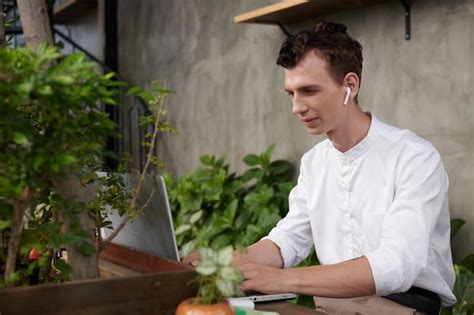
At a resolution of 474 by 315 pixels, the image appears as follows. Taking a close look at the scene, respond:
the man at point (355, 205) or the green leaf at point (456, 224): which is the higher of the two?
the man at point (355, 205)

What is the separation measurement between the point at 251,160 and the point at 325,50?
242 cm

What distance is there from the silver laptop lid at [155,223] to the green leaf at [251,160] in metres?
2.50

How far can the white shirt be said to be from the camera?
1.89m

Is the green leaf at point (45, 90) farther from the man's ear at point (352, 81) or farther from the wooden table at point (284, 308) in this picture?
the man's ear at point (352, 81)

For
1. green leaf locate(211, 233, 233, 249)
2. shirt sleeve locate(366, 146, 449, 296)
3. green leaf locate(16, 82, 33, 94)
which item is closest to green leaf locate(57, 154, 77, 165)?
green leaf locate(16, 82, 33, 94)

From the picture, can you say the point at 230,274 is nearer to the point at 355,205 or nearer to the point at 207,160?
the point at 355,205

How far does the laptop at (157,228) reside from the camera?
181cm

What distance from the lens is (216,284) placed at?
1227 mm

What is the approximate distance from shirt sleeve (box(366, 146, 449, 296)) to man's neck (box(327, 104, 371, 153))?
188 millimetres

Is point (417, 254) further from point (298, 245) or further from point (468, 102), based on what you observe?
point (468, 102)

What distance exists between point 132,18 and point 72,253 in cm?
519

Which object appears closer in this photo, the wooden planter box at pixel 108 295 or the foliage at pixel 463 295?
the wooden planter box at pixel 108 295

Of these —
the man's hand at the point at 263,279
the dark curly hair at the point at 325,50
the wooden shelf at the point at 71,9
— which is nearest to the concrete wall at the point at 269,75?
the wooden shelf at the point at 71,9

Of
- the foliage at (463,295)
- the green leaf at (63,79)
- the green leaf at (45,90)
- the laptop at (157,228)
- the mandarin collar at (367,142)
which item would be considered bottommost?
the foliage at (463,295)
